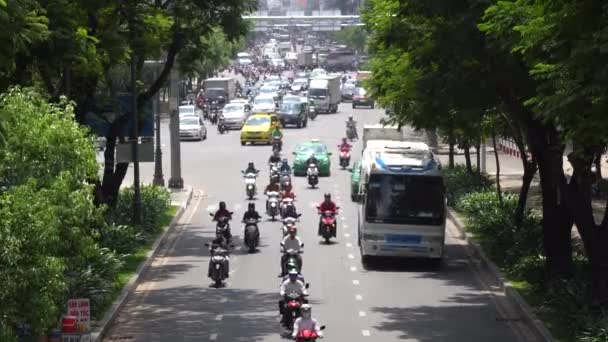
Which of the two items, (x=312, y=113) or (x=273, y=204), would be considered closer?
(x=273, y=204)

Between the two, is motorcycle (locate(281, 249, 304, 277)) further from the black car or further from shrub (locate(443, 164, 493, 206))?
the black car

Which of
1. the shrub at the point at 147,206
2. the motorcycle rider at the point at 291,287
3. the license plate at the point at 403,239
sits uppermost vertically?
the motorcycle rider at the point at 291,287

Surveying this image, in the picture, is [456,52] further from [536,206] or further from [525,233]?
[536,206]

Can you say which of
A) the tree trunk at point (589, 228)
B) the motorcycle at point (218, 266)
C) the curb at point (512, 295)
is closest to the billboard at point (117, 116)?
the motorcycle at point (218, 266)

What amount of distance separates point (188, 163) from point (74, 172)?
43.1m

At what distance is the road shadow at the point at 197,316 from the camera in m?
23.5

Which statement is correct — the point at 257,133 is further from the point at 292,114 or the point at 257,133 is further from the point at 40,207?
the point at 40,207

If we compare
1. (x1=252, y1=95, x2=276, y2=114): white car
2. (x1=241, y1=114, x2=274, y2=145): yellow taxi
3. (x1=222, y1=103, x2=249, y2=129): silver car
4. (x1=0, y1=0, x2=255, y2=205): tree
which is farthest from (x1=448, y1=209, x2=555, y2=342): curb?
(x1=252, y1=95, x2=276, y2=114): white car

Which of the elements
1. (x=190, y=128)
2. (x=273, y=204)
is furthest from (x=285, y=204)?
(x=190, y=128)

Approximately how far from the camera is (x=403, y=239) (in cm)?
3117

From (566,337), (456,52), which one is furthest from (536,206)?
(566,337)

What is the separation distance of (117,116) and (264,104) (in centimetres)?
5406

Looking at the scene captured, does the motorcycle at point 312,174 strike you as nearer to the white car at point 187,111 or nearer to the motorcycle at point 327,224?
the motorcycle at point 327,224

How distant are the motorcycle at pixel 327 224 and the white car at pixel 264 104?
51.5m
